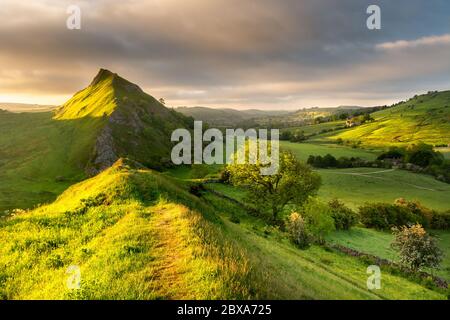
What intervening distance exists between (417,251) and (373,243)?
18.2 m

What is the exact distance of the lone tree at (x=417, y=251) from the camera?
48.3m

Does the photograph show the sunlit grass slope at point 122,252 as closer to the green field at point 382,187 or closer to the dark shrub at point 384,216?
the dark shrub at point 384,216

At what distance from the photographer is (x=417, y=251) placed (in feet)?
159

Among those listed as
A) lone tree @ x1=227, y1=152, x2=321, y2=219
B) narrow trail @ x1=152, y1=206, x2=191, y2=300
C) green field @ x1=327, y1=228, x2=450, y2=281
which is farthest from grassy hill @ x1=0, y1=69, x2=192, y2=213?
narrow trail @ x1=152, y1=206, x2=191, y2=300

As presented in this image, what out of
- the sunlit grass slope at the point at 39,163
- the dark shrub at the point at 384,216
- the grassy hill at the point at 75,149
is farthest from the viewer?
the grassy hill at the point at 75,149

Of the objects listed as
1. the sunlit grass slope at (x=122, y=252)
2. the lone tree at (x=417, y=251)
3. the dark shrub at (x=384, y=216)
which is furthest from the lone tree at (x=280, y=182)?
the sunlit grass slope at (x=122, y=252)

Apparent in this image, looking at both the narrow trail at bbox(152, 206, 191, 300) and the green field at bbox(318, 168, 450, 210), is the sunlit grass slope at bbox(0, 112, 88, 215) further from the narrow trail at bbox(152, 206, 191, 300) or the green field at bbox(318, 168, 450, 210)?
the green field at bbox(318, 168, 450, 210)

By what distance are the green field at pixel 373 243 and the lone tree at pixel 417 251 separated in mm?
5784

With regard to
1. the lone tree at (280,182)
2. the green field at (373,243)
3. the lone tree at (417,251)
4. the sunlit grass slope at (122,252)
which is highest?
the sunlit grass slope at (122,252)

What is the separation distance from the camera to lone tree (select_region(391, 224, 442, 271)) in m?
48.3

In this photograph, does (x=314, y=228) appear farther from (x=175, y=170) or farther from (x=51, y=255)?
(x=175, y=170)

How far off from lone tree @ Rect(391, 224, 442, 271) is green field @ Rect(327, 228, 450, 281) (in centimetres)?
578
